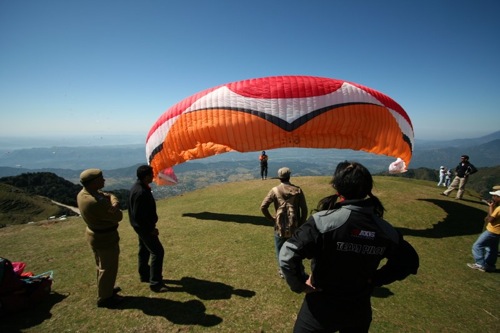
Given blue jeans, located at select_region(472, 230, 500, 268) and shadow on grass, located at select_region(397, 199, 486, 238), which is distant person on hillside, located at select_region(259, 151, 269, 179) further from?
blue jeans, located at select_region(472, 230, 500, 268)

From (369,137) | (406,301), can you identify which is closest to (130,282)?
(406,301)

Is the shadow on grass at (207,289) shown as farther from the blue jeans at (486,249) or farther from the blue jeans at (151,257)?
the blue jeans at (486,249)

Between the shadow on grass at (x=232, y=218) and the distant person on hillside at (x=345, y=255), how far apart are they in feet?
28.1

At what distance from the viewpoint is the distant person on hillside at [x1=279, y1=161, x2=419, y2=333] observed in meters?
2.52

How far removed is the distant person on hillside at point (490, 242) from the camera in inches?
281

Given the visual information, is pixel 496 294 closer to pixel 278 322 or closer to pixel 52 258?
pixel 278 322

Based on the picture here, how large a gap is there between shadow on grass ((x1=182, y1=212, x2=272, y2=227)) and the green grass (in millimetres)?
93

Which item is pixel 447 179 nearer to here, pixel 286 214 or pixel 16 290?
pixel 286 214

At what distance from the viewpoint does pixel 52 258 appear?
8.54m

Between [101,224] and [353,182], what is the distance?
16.2 ft

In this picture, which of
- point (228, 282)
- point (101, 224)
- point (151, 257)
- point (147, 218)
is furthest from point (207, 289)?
point (101, 224)

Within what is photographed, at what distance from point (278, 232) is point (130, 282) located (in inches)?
166

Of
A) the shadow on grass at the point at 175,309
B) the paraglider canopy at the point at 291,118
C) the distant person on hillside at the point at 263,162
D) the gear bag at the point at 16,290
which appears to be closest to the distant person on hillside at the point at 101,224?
the shadow on grass at the point at 175,309

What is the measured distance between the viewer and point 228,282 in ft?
21.9
